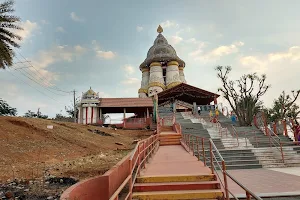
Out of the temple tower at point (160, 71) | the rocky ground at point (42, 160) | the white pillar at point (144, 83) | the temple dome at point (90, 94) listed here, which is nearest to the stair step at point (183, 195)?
the rocky ground at point (42, 160)

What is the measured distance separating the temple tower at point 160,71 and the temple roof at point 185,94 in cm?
510

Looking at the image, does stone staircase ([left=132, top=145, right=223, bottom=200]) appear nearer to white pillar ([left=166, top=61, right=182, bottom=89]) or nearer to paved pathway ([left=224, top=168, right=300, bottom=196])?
paved pathway ([left=224, top=168, right=300, bottom=196])

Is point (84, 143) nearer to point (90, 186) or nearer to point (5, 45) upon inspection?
point (5, 45)

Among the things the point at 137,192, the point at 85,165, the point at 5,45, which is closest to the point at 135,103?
the point at 5,45

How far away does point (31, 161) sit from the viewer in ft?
29.0

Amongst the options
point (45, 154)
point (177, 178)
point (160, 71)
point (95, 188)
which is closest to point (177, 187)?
point (177, 178)

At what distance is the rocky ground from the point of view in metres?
5.68

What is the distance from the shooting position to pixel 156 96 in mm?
24719

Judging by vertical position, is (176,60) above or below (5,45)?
above

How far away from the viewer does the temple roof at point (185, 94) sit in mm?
32531

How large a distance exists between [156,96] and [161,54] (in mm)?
21178

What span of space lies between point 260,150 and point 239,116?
42.8ft

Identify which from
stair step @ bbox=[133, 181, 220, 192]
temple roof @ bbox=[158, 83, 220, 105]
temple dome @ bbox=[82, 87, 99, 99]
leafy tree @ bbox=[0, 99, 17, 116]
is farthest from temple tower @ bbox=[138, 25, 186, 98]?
stair step @ bbox=[133, 181, 220, 192]

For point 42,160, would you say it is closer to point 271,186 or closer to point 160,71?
point 271,186
